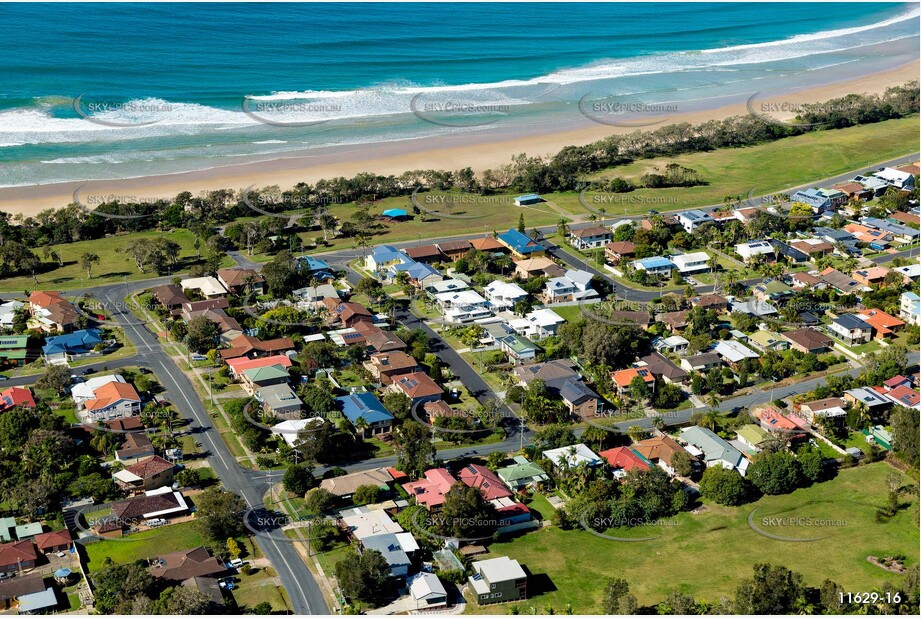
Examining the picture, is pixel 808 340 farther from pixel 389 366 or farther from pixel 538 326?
pixel 389 366

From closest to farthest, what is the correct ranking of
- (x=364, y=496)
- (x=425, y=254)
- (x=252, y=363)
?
(x=364, y=496), (x=252, y=363), (x=425, y=254)

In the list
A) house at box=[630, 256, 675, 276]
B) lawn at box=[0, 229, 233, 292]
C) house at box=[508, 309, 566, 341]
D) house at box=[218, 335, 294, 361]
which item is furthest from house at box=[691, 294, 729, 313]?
lawn at box=[0, 229, 233, 292]

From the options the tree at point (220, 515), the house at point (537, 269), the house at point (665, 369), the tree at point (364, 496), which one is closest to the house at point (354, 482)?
the tree at point (364, 496)

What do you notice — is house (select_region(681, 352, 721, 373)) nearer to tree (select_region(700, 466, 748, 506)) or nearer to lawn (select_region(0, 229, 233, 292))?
tree (select_region(700, 466, 748, 506))

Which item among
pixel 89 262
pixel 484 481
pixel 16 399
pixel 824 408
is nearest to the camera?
pixel 484 481

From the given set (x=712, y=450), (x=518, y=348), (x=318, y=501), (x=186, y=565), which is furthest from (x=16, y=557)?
(x=712, y=450)

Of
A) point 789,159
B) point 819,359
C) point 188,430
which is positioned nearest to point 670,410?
point 819,359

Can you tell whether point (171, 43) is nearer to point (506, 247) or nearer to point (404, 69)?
point (404, 69)
